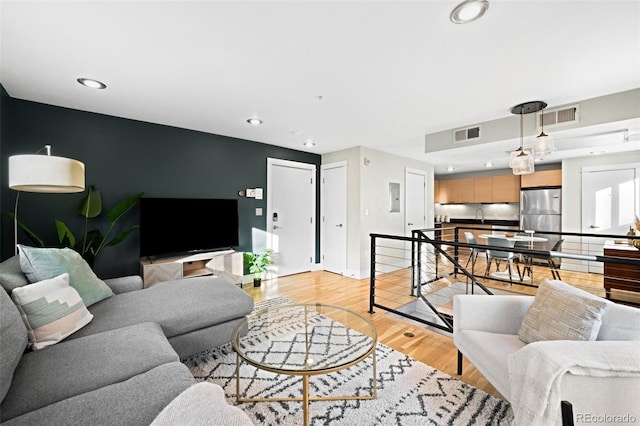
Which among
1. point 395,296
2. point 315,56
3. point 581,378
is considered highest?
point 315,56

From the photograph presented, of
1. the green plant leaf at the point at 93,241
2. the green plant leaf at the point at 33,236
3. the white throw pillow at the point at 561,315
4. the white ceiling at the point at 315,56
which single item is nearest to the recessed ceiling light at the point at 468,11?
the white ceiling at the point at 315,56

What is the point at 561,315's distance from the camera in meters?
1.45

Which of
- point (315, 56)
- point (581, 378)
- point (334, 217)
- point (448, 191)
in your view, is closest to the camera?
point (581, 378)

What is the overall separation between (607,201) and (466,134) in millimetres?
3785

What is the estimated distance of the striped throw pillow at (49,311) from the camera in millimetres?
1470

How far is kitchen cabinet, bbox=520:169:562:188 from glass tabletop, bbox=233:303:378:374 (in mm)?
6099

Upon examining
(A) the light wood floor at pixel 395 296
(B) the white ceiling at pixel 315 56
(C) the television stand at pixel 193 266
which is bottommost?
(A) the light wood floor at pixel 395 296

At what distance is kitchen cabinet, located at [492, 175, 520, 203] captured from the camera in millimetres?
6539

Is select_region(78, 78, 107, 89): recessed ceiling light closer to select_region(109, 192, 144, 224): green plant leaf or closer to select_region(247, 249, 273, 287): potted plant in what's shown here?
select_region(109, 192, 144, 224): green plant leaf

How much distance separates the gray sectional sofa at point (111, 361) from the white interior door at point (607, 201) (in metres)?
6.39

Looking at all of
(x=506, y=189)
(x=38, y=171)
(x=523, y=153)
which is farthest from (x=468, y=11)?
A: (x=506, y=189)

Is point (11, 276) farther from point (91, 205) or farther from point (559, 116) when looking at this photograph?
point (559, 116)

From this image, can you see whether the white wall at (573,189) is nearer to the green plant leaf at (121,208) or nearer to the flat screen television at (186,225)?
the flat screen television at (186,225)

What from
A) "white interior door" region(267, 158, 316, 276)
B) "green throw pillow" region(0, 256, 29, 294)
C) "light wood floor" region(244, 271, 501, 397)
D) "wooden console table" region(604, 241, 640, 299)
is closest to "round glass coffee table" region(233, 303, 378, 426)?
"light wood floor" region(244, 271, 501, 397)
